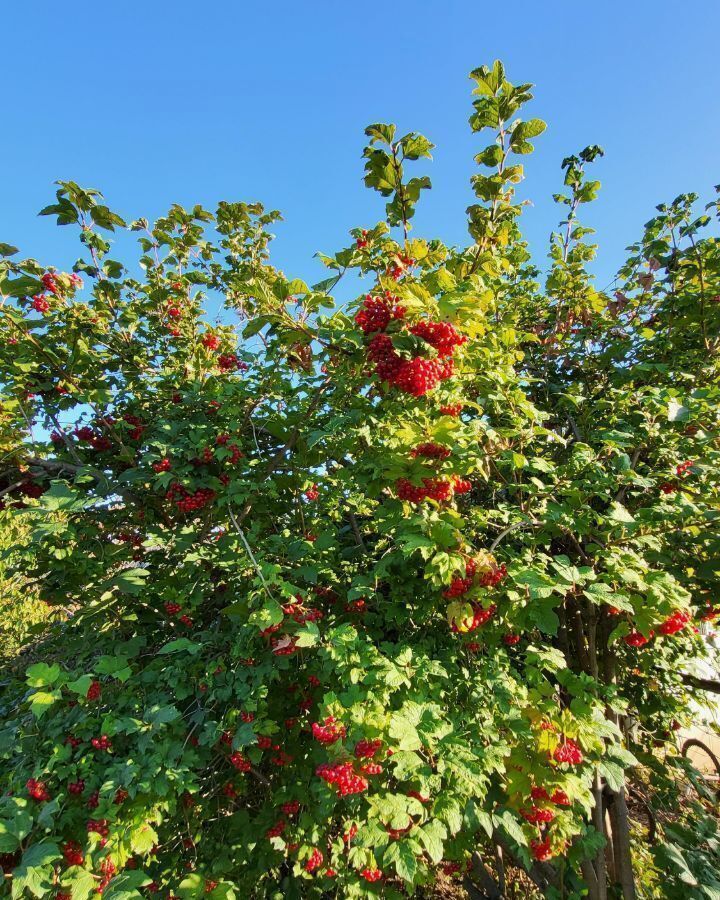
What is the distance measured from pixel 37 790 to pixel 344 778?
1331mm

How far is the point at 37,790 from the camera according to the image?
1896mm

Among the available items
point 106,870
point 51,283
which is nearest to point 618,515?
point 106,870

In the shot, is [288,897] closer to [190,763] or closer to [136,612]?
[190,763]

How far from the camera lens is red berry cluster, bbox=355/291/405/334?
1807 millimetres

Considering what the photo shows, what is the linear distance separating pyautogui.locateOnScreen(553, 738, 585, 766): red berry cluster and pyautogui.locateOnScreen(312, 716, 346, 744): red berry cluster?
0.88m

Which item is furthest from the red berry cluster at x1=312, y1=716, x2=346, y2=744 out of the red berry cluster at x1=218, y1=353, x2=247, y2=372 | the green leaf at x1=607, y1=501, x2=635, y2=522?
the red berry cluster at x1=218, y1=353, x2=247, y2=372

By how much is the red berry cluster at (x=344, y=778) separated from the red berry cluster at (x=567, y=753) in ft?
2.61

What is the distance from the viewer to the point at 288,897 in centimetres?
253

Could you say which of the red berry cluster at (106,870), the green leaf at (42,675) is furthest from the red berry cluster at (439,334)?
the red berry cluster at (106,870)

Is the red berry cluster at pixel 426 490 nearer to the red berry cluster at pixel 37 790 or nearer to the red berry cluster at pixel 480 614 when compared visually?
the red berry cluster at pixel 480 614

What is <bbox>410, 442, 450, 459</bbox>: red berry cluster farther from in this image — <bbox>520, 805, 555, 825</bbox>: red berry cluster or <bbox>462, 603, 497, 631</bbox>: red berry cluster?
<bbox>520, 805, 555, 825</bbox>: red berry cluster

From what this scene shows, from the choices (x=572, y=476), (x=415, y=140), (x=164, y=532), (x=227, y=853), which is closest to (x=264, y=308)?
(x=415, y=140)

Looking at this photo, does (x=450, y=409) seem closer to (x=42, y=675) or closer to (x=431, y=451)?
(x=431, y=451)

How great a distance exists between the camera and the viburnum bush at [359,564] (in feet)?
5.94
